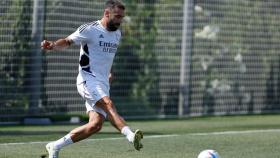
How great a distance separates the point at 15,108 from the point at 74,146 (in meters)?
5.08

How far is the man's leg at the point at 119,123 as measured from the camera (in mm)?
9898

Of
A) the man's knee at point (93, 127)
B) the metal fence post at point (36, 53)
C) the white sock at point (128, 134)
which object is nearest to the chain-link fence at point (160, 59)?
the metal fence post at point (36, 53)

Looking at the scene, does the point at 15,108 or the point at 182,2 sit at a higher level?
the point at 182,2

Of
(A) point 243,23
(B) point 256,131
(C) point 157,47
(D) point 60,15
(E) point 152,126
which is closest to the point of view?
(B) point 256,131

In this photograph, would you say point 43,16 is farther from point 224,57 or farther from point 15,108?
point 224,57

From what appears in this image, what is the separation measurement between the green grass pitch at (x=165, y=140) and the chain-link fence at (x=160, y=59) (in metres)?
1.35

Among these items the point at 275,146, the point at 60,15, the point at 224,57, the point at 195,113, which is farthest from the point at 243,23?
the point at 275,146

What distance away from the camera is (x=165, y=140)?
519 inches

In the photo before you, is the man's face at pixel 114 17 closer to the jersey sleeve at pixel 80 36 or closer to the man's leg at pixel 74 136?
the jersey sleeve at pixel 80 36

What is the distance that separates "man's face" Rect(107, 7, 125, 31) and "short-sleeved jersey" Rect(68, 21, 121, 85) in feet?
0.32

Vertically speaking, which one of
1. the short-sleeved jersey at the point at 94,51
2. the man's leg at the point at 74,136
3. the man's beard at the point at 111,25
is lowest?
the man's leg at the point at 74,136

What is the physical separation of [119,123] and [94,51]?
910 mm

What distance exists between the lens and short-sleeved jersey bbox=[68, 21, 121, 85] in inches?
409

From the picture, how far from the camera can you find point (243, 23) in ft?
68.2
